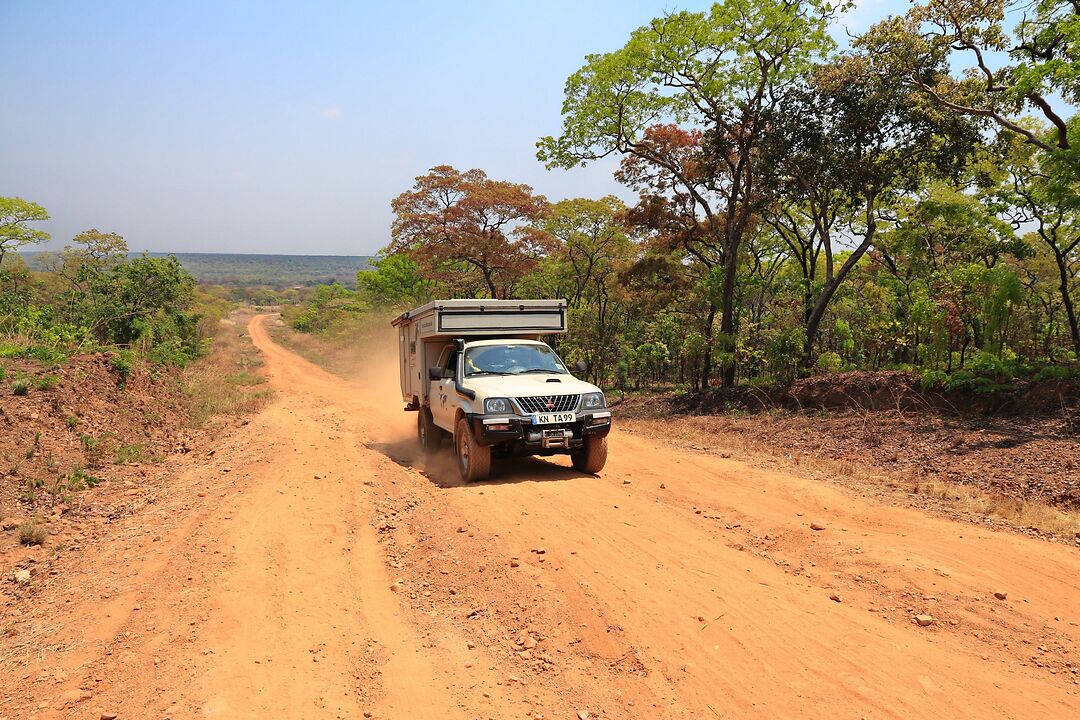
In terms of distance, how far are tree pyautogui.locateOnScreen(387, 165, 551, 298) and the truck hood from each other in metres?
18.0

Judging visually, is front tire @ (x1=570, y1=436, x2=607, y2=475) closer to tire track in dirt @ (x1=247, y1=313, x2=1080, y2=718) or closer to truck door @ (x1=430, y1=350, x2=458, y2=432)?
tire track in dirt @ (x1=247, y1=313, x2=1080, y2=718)

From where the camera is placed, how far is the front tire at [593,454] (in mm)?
8836

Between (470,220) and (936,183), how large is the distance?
54.7 feet

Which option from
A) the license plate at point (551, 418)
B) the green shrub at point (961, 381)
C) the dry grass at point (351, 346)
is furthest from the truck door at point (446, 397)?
the dry grass at point (351, 346)

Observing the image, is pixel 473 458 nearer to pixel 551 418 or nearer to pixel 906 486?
pixel 551 418

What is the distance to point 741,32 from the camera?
16.4m

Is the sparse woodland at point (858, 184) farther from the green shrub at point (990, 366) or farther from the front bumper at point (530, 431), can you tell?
the front bumper at point (530, 431)

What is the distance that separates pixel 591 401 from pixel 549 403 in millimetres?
644

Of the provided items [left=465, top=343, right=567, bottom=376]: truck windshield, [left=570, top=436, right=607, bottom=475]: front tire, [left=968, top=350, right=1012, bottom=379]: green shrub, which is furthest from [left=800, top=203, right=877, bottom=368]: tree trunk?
[left=570, top=436, right=607, bottom=475]: front tire

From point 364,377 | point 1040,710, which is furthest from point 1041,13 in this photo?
point 364,377

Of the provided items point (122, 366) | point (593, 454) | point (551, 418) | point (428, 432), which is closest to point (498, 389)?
point (551, 418)

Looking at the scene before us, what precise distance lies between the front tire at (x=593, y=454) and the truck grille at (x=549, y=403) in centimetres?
59

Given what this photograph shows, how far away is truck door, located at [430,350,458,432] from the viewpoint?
9.54m

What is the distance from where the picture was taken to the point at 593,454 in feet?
29.1
